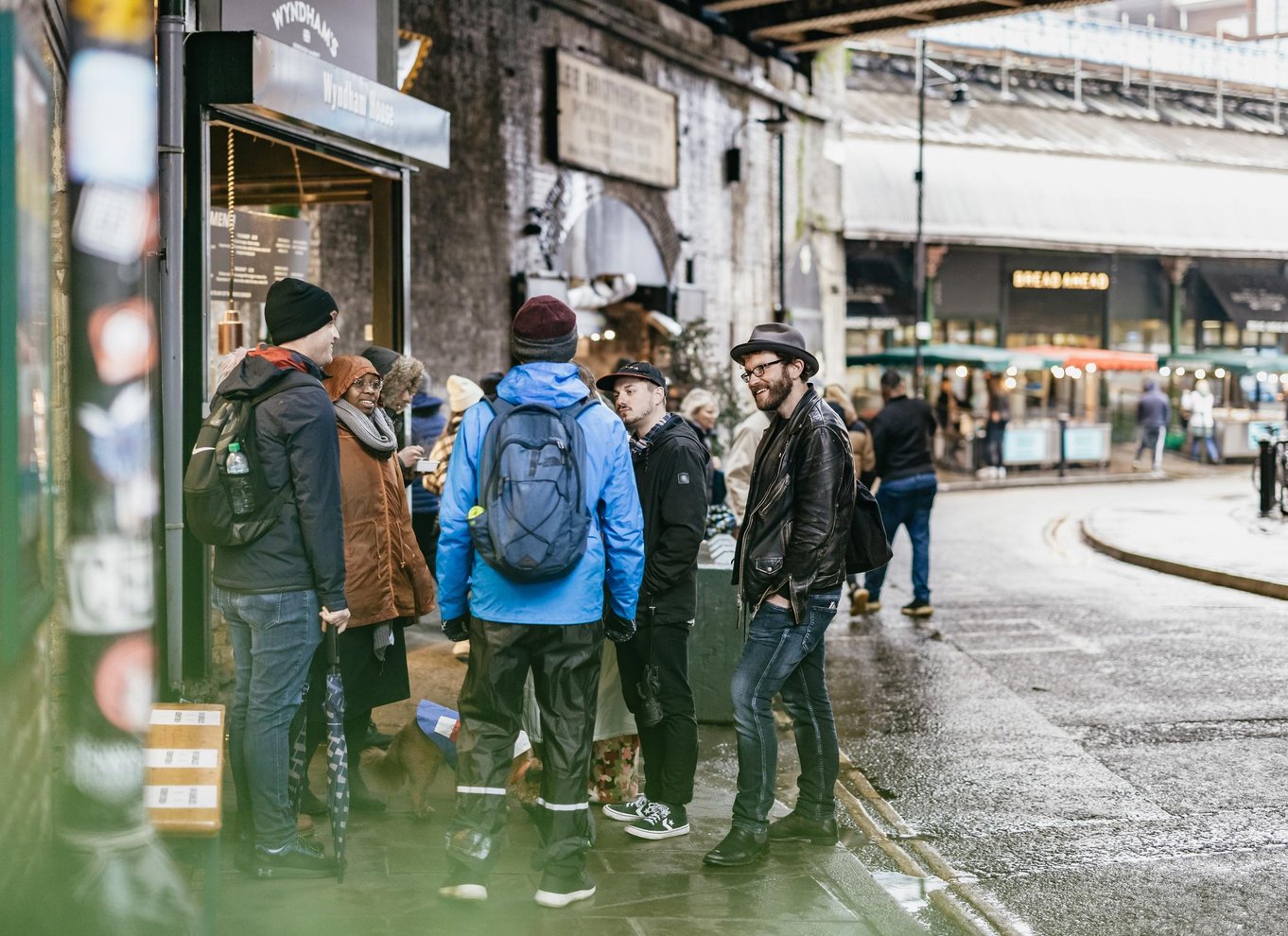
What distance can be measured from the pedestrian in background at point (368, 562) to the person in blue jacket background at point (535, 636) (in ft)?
2.68

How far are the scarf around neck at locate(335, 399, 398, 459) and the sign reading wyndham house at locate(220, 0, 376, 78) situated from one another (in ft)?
10.0

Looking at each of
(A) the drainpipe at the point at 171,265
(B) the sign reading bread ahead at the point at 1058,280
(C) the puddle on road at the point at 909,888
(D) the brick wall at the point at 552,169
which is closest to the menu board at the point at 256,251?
(A) the drainpipe at the point at 171,265

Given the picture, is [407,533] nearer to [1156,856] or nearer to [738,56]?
[1156,856]

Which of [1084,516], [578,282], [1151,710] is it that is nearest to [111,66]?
[1151,710]

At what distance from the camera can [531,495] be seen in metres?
4.48

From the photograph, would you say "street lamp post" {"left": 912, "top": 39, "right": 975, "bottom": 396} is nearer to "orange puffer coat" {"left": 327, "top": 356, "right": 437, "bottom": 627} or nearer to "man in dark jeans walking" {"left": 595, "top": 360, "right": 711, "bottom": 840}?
"man in dark jeans walking" {"left": 595, "top": 360, "right": 711, "bottom": 840}

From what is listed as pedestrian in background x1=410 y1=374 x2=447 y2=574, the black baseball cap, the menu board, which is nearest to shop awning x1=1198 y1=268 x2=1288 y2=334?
pedestrian in background x1=410 y1=374 x2=447 y2=574

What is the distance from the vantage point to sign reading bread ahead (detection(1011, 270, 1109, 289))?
36644mm

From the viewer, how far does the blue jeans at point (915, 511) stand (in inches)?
426

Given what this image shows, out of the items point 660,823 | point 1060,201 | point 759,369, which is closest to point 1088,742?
point 660,823

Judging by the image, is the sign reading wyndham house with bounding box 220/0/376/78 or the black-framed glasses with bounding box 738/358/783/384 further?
the sign reading wyndham house with bounding box 220/0/376/78

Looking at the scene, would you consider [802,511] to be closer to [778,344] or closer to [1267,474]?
[778,344]

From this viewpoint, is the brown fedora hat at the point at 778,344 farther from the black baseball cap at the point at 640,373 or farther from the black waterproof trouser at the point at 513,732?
the black waterproof trouser at the point at 513,732

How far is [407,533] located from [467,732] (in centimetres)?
131
